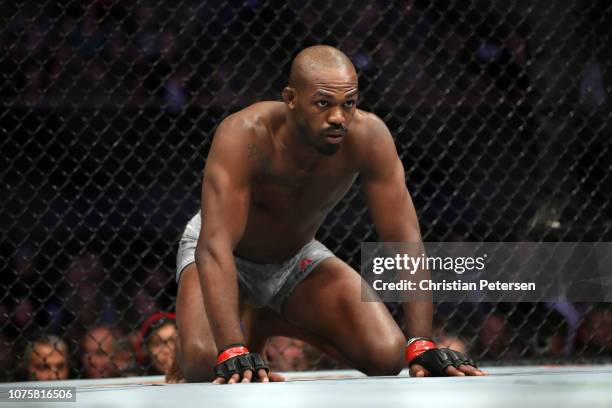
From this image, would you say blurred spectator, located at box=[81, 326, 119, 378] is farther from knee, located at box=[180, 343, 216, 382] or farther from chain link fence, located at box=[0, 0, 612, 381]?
knee, located at box=[180, 343, 216, 382]

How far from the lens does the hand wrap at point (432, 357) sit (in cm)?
130

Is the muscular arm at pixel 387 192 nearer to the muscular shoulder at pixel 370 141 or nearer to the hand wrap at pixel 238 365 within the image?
the muscular shoulder at pixel 370 141

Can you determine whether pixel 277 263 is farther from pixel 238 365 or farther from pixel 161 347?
pixel 161 347

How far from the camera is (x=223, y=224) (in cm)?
138

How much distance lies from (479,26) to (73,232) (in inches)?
53.5

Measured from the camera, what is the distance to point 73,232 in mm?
2451

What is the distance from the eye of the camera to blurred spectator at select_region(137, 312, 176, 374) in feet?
7.78

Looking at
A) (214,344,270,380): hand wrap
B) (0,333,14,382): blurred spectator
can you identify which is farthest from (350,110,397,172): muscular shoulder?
(0,333,14,382): blurred spectator

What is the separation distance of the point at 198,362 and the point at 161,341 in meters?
0.78

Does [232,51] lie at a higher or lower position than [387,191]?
lower

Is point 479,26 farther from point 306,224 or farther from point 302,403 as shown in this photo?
point 302,403

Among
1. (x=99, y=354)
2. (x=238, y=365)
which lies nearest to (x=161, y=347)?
(x=99, y=354)

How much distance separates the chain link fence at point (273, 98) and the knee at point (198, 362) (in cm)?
86

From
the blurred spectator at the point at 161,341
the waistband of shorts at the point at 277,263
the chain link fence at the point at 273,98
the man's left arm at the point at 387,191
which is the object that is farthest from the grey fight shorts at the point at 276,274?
the chain link fence at the point at 273,98
